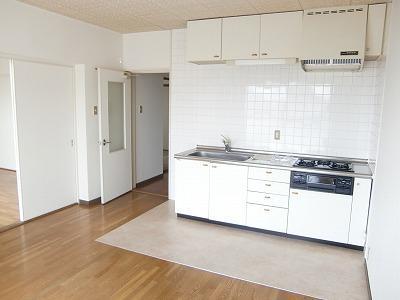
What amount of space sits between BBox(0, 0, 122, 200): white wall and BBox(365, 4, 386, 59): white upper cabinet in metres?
3.46

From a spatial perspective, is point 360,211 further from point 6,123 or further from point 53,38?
point 6,123

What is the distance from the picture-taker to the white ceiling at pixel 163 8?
336 cm

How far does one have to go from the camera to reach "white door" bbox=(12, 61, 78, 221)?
3.79 m

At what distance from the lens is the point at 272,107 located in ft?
13.5

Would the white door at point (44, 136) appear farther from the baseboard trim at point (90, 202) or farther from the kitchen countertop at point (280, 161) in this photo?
the kitchen countertop at point (280, 161)

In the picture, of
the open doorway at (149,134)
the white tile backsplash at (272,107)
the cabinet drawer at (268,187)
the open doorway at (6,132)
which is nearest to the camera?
the cabinet drawer at (268,187)

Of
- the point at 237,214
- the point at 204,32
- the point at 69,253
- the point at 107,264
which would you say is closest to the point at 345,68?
the point at 204,32

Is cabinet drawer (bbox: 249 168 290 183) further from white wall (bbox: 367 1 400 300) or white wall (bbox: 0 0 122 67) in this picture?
white wall (bbox: 0 0 122 67)

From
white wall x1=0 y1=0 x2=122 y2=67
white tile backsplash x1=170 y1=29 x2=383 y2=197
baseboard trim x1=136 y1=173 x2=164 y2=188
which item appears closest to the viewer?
white wall x1=0 y1=0 x2=122 y2=67

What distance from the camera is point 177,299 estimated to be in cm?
253

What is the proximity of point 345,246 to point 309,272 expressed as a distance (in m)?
0.72

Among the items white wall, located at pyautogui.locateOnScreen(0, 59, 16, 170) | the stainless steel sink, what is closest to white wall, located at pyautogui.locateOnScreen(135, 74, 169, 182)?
the stainless steel sink

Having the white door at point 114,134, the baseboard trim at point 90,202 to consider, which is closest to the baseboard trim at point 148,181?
the white door at point 114,134

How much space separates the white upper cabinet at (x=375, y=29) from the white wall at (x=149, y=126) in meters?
3.58
